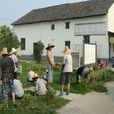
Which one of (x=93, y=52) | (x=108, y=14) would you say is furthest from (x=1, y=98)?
(x=108, y=14)

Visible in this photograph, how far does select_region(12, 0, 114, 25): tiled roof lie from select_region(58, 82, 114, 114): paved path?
25.7 meters

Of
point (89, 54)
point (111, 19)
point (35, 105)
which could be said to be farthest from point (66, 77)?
point (111, 19)

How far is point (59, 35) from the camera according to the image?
44.9m

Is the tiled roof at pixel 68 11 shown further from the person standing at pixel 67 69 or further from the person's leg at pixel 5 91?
the person's leg at pixel 5 91

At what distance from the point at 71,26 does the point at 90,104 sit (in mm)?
31079

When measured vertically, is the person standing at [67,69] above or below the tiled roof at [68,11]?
below

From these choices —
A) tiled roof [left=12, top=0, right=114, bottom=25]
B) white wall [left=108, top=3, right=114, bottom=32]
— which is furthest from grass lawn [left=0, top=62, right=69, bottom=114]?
white wall [left=108, top=3, right=114, bottom=32]

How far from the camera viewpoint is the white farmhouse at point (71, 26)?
39875 mm

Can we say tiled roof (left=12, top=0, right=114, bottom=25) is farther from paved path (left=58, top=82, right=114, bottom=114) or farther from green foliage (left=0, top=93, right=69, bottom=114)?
green foliage (left=0, top=93, right=69, bottom=114)

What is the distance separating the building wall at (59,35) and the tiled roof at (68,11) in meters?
0.56

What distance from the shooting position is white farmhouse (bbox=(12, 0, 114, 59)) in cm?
3988

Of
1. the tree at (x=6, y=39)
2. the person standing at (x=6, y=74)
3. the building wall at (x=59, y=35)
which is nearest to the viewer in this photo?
the person standing at (x=6, y=74)

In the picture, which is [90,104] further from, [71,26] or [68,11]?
[68,11]

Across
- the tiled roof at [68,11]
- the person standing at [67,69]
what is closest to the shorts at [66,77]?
the person standing at [67,69]
